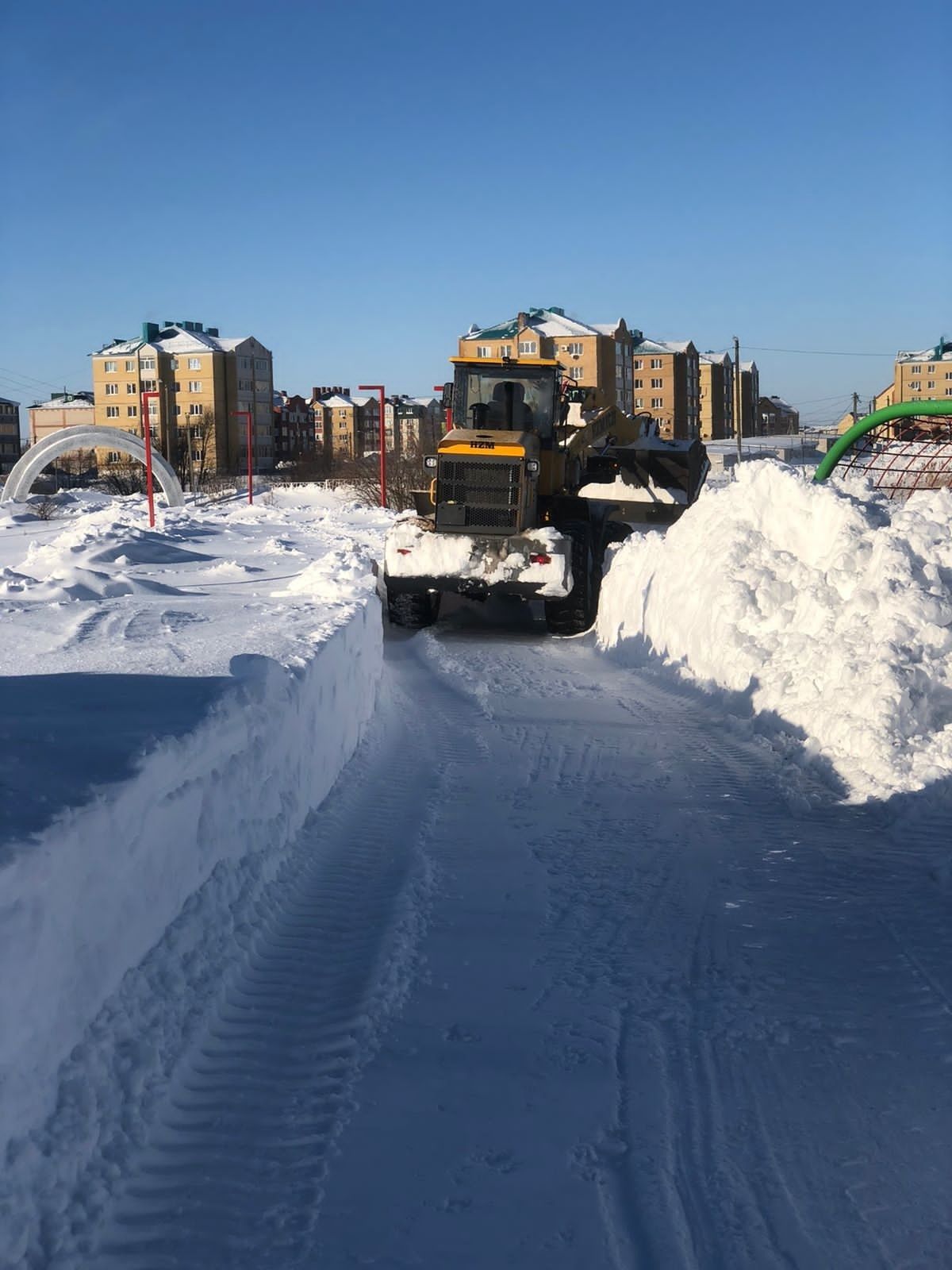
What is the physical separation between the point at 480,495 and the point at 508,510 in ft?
1.22

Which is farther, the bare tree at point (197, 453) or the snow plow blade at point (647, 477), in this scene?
the bare tree at point (197, 453)

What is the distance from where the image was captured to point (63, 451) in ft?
129

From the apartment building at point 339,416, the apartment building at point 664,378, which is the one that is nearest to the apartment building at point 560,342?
the apartment building at point 664,378

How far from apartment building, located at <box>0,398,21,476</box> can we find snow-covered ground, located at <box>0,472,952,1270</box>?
127414mm

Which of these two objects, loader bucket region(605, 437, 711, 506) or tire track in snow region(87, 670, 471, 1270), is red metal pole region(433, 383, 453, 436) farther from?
tire track in snow region(87, 670, 471, 1270)

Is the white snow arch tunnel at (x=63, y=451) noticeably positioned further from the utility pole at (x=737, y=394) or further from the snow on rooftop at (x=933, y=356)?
the snow on rooftop at (x=933, y=356)

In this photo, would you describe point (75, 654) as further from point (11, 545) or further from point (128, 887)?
point (11, 545)

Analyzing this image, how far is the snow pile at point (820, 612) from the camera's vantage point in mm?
7207

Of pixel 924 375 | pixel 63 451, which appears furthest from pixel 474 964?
pixel 924 375

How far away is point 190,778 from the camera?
4.46 metres

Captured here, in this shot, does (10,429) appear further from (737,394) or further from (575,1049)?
(575,1049)

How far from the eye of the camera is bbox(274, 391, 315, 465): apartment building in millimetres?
128625

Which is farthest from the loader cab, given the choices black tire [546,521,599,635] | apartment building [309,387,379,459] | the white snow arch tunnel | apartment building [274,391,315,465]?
apartment building [309,387,379,459]

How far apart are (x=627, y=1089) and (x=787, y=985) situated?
3.36 feet
